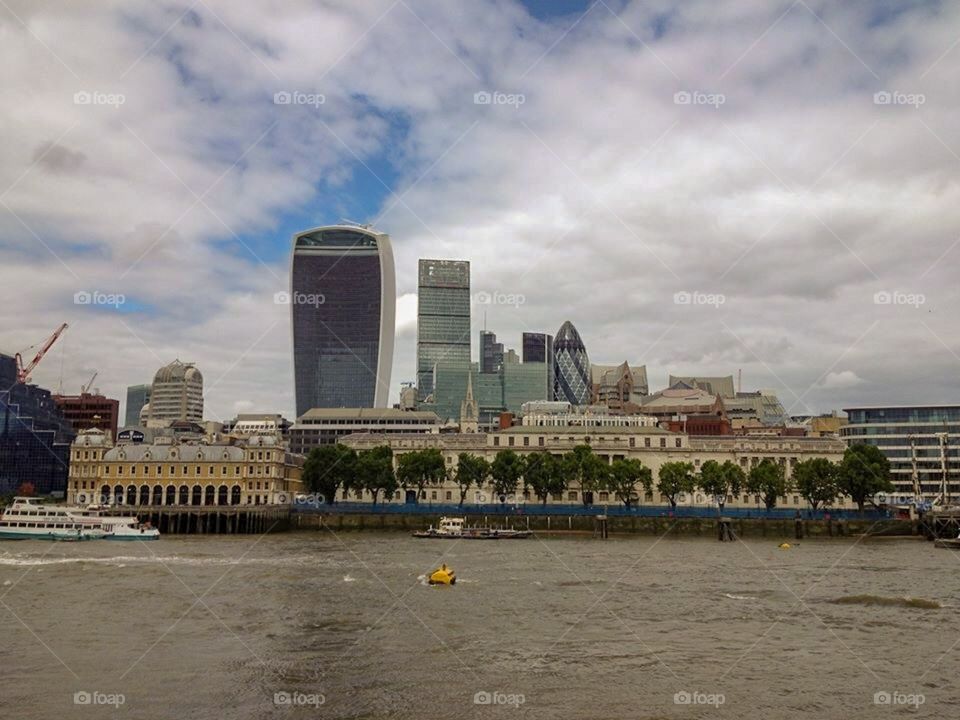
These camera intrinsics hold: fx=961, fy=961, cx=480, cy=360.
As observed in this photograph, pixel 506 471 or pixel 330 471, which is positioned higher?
pixel 330 471

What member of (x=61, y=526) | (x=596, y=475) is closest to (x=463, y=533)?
(x=596, y=475)

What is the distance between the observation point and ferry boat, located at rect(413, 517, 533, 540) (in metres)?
124

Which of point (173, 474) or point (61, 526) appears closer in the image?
point (61, 526)

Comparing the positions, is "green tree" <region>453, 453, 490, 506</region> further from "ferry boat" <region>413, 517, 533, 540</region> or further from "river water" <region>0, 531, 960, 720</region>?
"river water" <region>0, 531, 960, 720</region>

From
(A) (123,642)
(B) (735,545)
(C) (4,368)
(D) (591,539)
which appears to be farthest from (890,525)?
(C) (4,368)

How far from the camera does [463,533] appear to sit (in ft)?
408

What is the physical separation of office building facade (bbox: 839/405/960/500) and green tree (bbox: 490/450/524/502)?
80.6m

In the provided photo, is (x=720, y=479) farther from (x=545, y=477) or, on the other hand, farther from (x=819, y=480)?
(x=545, y=477)

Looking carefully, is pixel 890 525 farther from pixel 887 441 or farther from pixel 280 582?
pixel 280 582

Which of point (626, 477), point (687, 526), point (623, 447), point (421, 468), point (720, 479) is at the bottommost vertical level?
point (687, 526)

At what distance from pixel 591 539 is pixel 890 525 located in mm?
45627

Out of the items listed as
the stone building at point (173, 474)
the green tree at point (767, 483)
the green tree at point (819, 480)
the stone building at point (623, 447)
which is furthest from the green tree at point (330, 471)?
the green tree at point (819, 480)

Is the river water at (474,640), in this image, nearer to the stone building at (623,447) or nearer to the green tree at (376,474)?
the green tree at (376,474)

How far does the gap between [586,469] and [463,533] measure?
32.0m
